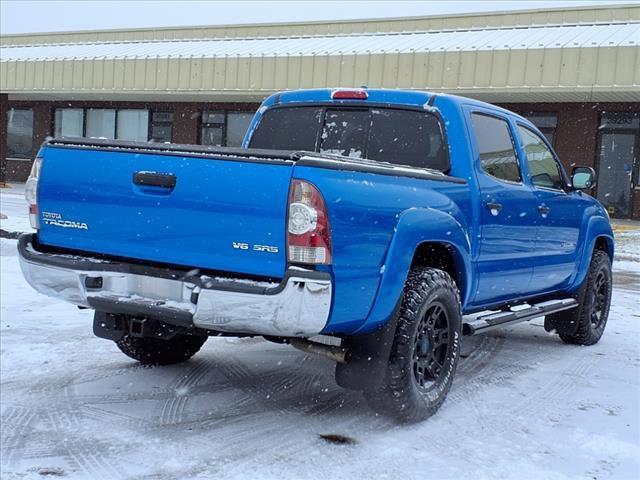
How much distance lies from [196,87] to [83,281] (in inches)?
748

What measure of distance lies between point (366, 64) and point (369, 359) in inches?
659

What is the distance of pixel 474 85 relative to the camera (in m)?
18.4

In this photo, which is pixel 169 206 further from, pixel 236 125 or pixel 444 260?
pixel 236 125

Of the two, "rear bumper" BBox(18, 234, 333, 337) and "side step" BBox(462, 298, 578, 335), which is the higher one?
"rear bumper" BBox(18, 234, 333, 337)

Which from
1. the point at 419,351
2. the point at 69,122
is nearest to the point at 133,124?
the point at 69,122

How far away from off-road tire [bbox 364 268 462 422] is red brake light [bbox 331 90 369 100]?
140 centimetres

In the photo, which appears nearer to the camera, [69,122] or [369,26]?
[369,26]

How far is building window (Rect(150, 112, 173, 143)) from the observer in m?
26.2

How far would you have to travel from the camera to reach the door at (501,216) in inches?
191

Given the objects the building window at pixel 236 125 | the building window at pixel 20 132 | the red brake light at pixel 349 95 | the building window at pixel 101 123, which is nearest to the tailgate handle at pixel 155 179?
the red brake light at pixel 349 95

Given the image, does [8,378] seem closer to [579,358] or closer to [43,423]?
[43,423]

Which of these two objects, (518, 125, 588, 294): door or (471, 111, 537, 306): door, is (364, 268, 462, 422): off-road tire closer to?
(471, 111, 537, 306): door

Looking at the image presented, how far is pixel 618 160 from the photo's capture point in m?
19.9

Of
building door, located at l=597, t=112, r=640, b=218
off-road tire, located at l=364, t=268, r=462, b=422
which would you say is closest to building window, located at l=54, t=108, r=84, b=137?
building door, located at l=597, t=112, r=640, b=218
